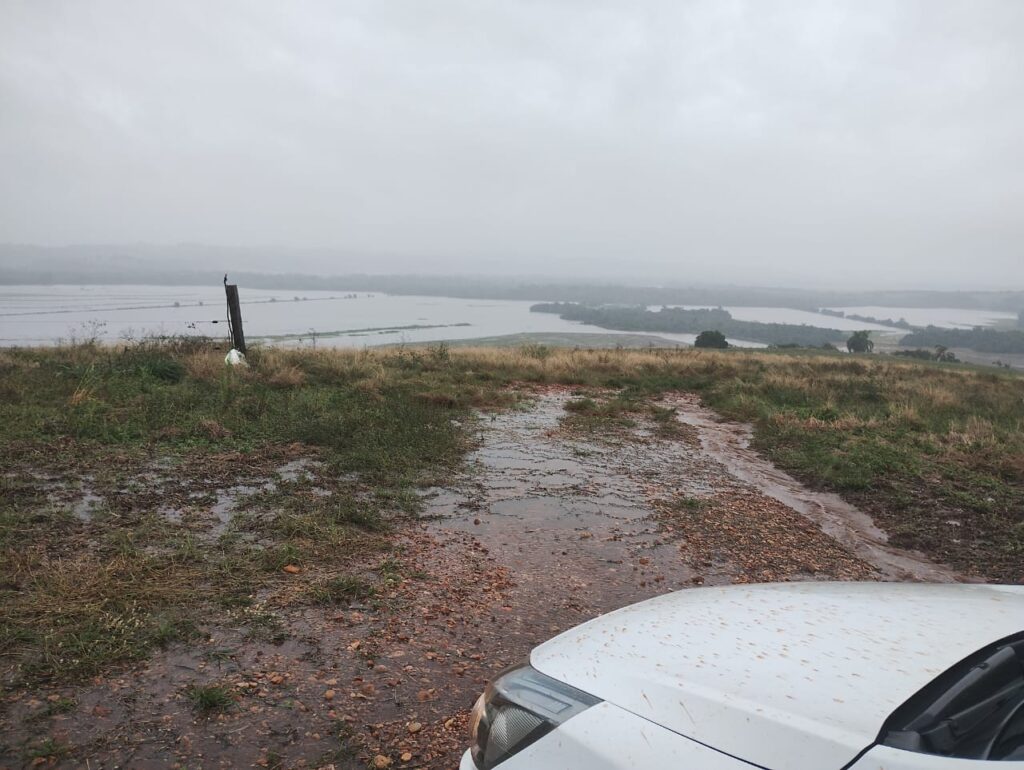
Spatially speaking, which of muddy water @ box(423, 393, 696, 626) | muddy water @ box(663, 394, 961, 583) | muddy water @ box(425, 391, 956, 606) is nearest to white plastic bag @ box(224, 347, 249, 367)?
muddy water @ box(425, 391, 956, 606)

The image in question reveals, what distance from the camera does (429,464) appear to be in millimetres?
7426

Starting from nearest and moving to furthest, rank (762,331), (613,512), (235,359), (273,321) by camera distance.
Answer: (613,512) → (235,359) → (273,321) → (762,331)

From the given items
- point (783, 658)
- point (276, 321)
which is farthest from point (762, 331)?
point (783, 658)

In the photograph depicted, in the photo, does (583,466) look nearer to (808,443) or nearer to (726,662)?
(808,443)

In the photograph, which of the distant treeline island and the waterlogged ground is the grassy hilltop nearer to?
the waterlogged ground

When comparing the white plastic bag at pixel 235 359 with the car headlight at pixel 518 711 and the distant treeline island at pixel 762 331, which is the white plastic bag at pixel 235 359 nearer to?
the car headlight at pixel 518 711

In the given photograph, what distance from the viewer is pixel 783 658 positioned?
65.1 inches

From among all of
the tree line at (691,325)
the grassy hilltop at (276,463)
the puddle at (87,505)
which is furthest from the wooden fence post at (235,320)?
the tree line at (691,325)

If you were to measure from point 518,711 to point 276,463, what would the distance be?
5988 millimetres

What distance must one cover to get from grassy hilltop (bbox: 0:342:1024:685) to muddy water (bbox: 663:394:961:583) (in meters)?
0.26

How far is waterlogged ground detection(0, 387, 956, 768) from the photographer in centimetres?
271

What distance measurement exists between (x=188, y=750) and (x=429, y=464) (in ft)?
16.0

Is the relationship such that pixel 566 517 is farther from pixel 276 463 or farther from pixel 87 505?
pixel 87 505

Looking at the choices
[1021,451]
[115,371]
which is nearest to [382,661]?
[115,371]
